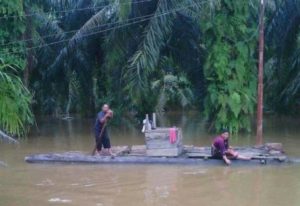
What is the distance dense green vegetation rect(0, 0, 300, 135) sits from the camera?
854 inches

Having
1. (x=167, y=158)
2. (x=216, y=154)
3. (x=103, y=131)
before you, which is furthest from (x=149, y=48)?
(x=216, y=154)

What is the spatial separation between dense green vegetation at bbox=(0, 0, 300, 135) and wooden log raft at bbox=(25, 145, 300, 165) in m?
2.26

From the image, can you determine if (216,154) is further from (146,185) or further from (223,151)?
(146,185)

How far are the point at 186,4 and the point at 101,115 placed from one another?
24.0 feet

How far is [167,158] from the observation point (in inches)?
614

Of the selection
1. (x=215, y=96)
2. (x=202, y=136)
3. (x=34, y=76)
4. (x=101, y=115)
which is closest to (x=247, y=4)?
(x=215, y=96)

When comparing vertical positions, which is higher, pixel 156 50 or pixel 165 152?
pixel 156 50

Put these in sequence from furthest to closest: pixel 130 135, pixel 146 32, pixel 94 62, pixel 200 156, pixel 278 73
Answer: pixel 94 62 → pixel 278 73 → pixel 130 135 → pixel 146 32 → pixel 200 156

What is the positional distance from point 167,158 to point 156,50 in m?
6.93

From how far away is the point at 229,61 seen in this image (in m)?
22.2

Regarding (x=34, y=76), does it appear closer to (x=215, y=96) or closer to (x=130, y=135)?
(x=130, y=135)

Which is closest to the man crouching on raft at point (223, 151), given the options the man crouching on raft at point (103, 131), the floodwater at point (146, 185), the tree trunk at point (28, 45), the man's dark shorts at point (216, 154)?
the man's dark shorts at point (216, 154)

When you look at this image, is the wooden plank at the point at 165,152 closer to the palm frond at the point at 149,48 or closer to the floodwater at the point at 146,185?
the floodwater at the point at 146,185

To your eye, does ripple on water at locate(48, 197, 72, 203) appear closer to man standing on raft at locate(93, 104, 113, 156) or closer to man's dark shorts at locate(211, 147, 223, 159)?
man standing on raft at locate(93, 104, 113, 156)
